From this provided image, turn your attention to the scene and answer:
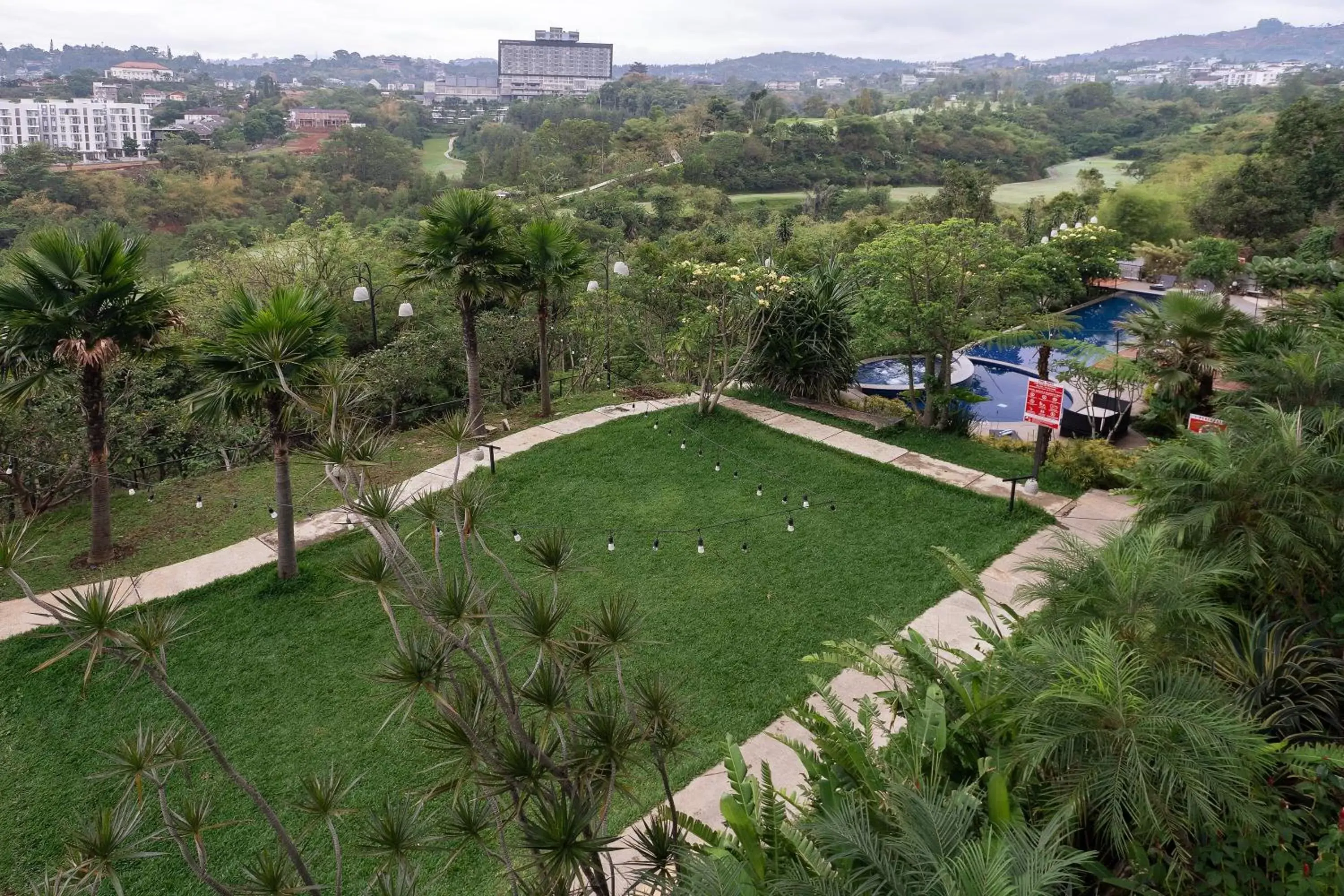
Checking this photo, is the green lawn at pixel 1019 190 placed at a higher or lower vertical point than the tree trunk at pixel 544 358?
higher

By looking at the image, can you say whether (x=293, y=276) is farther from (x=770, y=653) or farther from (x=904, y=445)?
(x=770, y=653)

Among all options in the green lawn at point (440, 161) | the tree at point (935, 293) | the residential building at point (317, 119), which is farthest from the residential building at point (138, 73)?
the tree at point (935, 293)

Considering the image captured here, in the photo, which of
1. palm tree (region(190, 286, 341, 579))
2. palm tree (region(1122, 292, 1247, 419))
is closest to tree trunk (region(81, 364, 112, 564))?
palm tree (region(190, 286, 341, 579))

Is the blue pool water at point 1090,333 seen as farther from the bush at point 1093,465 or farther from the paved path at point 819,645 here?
the paved path at point 819,645

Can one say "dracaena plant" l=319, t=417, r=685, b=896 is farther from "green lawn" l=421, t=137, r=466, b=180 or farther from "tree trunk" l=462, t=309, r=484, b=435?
"green lawn" l=421, t=137, r=466, b=180

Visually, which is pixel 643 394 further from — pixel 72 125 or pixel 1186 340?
pixel 72 125

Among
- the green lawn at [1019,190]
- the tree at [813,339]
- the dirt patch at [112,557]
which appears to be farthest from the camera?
the green lawn at [1019,190]

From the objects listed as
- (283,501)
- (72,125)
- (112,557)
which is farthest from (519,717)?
(72,125)

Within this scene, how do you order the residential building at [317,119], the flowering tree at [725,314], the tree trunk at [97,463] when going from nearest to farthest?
1. the tree trunk at [97,463]
2. the flowering tree at [725,314]
3. the residential building at [317,119]
